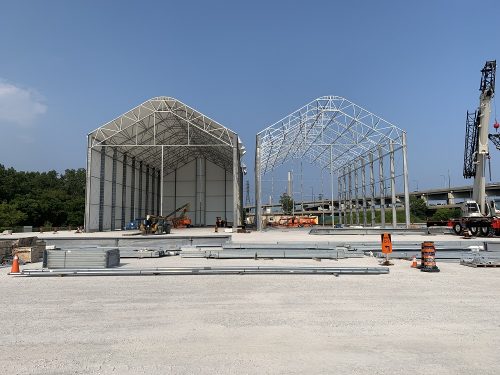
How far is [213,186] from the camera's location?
187 ft

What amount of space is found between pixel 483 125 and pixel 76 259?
2620 cm

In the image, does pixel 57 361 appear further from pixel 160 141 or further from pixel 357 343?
pixel 160 141

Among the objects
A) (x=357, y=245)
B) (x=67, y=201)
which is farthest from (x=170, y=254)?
(x=67, y=201)

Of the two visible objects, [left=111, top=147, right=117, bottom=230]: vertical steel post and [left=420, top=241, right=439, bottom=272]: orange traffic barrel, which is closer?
Answer: [left=420, top=241, right=439, bottom=272]: orange traffic barrel

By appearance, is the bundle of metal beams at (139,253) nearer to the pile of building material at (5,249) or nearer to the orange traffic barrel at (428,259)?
the pile of building material at (5,249)

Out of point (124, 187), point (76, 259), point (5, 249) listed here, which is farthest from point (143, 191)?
point (76, 259)

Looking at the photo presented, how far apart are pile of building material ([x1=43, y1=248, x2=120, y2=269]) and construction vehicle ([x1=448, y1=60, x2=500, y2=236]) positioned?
24566mm

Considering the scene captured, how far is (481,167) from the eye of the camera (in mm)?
26359

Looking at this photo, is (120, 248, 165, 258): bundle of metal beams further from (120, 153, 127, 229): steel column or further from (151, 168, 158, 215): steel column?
(151, 168, 158, 215): steel column

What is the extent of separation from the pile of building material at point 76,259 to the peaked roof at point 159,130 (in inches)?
805

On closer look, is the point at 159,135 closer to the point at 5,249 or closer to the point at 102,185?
the point at 102,185

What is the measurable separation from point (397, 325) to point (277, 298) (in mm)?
3047

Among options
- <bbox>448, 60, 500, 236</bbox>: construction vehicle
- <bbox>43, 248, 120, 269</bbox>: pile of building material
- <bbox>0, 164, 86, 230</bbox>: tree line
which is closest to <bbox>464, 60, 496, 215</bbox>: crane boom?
<bbox>448, 60, 500, 236</bbox>: construction vehicle

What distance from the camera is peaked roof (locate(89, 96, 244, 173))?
1448 inches
